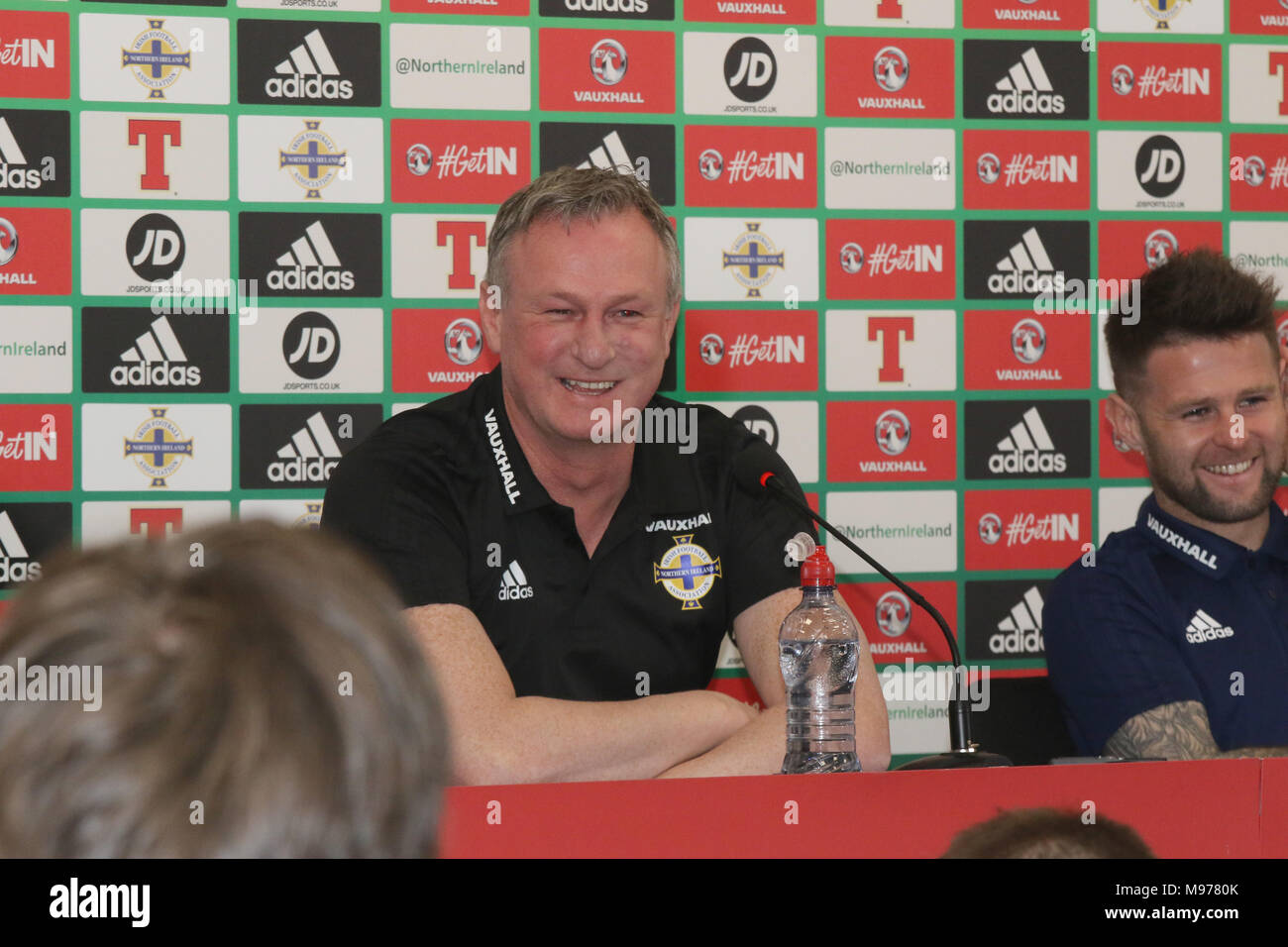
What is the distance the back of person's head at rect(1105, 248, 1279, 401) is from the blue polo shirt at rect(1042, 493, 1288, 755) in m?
0.32

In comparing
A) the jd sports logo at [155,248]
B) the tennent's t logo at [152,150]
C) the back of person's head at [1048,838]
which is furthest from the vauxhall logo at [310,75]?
the back of person's head at [1048,838]

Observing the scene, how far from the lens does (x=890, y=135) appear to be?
3000 mm

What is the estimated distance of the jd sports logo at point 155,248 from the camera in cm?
272

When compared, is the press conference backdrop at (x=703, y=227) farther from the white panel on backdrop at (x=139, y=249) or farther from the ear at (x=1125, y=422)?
the ear at (x=1125, y=422)

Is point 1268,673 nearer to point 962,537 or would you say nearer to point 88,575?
point 962,537

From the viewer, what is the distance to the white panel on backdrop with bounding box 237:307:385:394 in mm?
2764

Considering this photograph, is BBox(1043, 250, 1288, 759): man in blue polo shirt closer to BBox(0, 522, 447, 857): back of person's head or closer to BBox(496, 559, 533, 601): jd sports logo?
BBox(496, 559, 533, 601): jd sports logo

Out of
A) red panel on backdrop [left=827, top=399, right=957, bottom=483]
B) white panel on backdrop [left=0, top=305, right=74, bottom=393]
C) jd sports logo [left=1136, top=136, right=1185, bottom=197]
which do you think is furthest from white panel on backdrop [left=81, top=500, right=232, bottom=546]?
jd sports logo [left=1136, top=136, right=1185, bottom=197]

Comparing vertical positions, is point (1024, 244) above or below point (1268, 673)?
above

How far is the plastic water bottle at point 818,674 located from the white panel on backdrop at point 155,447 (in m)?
1.35
